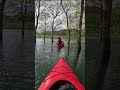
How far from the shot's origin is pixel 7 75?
15.9 m

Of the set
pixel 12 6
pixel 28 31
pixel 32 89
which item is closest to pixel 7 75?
pixel 32 89

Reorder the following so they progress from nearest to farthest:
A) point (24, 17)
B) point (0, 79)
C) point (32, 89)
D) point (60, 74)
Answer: point (60, 74)
point (32, 89)
point (0, 79)
point (24, 17)

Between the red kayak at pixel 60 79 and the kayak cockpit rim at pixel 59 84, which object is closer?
the red kayak at pixel 60 79

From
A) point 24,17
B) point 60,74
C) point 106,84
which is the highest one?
point 24,17

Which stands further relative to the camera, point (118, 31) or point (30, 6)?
point (118, 31)

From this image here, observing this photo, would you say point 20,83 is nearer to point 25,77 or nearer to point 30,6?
point 25,77

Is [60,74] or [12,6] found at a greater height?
[12,6]

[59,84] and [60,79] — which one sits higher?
[60,79]

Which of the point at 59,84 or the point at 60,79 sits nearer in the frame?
the point at 60,79

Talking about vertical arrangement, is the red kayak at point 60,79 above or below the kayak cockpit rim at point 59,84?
above

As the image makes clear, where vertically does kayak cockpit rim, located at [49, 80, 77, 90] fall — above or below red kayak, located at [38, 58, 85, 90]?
below

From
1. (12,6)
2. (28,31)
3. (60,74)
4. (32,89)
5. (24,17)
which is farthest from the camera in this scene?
(28,31)

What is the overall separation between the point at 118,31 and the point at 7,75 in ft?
188

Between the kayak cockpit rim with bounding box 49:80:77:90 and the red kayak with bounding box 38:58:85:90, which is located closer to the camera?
the red kayak with bounding box 38:58:85:90
